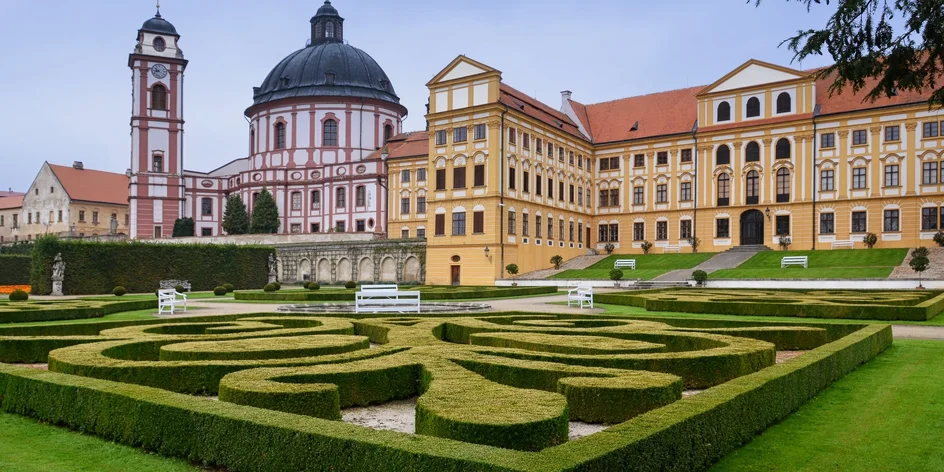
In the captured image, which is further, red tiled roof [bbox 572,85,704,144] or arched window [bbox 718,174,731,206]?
red tiled roof [bbox 572,85,704,144]

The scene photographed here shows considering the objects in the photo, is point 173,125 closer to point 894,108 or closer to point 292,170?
point 292,170

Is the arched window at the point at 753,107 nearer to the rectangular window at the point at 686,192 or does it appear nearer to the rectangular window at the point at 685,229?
the rectangular window at the point at 686,192

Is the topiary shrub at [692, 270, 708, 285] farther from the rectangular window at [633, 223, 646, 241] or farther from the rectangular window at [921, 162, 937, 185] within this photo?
the rectangular window at [921, 162, 937, 185]

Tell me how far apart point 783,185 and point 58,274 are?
43440 millimetres

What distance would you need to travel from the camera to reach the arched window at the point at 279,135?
70806 mm

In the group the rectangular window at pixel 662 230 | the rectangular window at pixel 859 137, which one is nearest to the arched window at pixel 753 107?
the rectangular window at pixel 859 137

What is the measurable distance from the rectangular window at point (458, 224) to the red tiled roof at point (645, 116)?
15509 mm

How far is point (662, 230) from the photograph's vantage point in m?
55.0

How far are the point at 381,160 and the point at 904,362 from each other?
56.4 m

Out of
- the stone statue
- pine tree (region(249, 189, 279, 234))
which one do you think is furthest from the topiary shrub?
pine tree (region(249, 189, 279, 234))

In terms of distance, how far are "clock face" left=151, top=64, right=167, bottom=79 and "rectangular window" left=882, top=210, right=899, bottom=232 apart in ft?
201

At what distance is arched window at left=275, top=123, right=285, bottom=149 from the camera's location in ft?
232

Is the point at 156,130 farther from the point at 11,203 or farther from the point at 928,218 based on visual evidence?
the point at 928,218

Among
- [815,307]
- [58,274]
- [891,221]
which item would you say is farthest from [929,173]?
[58,274]
